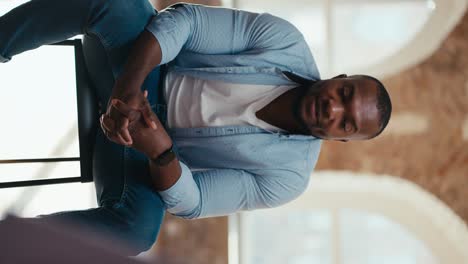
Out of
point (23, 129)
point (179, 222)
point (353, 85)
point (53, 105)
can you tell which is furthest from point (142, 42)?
point (179, 222)

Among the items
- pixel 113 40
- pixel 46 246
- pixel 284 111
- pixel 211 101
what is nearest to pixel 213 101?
pixel 211 101

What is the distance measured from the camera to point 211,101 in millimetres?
Result: 1236

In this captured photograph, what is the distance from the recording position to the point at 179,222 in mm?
2109

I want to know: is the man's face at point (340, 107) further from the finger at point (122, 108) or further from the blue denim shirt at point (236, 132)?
the finger at point (122, 108)

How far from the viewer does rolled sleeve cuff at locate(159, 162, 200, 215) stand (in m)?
1.09

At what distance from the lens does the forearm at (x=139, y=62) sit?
1.07 m

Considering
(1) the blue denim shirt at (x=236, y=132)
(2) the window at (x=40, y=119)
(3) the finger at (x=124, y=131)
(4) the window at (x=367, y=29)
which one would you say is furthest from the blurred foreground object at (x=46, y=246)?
(4) the window at (x=367, y=29)

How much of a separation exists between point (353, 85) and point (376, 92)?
61 millimetres

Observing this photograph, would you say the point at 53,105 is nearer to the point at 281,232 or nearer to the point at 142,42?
the point at 142,42

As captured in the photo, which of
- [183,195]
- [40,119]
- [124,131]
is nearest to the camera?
[124,131]

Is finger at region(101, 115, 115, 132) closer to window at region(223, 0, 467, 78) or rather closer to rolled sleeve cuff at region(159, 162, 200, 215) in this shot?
rolled sleeve cuff at region(159, 162, 200, 215)

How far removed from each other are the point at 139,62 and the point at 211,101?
0.73 feet

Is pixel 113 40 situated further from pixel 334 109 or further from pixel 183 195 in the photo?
pixel 334 109

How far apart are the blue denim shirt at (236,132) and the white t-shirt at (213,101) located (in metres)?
0.02
